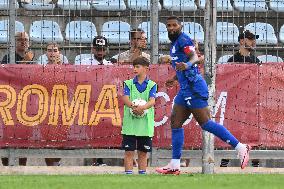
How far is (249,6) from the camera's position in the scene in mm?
16781

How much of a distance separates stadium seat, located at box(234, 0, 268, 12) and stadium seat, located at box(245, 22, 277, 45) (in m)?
0.27

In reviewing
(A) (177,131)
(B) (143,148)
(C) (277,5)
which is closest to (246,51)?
(C) (277,5)

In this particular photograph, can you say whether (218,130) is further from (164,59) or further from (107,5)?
(107,5)

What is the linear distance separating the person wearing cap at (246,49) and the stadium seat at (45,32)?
320 cm

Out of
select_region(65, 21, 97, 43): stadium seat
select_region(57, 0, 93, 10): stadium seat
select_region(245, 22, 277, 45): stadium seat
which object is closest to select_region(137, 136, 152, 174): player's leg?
select_region(65, 21, 97, 43): stadium seat

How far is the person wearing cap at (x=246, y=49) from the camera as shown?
15117 millimetres

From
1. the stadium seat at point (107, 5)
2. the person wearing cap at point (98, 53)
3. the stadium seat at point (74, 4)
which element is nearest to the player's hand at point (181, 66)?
the person wearing cap at point (98, 53)

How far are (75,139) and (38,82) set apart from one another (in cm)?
109

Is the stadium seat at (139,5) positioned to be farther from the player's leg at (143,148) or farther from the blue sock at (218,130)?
the blue sock at (218,130)

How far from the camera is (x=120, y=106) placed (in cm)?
1448

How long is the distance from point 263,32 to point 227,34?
63.1 inches

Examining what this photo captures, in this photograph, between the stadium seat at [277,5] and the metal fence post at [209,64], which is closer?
the metal fence post at [209,64]

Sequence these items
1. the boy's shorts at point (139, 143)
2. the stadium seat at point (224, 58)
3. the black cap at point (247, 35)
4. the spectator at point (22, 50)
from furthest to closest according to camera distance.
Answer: the stadium seat at point (224, 58), the black cap at point (247, 35), the spectator at point (22, 50), the boy's shorts at point (139, 143)

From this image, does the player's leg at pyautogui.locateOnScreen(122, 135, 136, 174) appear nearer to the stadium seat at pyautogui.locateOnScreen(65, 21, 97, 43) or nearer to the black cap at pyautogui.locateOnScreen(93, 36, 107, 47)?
the black cap at pyautogui.locateOnScreen(93, 36, 107, 47)
